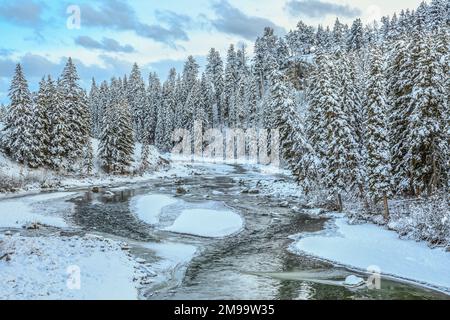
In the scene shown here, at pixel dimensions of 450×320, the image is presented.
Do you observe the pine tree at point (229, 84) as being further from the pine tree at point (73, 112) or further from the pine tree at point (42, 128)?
the pine tree at point (42, 128)

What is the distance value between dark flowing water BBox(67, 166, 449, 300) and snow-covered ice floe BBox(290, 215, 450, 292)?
114cm

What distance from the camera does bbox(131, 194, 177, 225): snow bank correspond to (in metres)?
34.4

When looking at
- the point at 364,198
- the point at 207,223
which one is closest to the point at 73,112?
the point at 207,223

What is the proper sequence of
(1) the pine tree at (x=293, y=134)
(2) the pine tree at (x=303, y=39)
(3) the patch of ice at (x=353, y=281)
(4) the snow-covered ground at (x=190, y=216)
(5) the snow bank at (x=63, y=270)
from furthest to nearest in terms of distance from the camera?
1. (2) the pine tree at (x=303, y=39)
2. (1) the pine tree at (x=293, y=134)
3. (4) the snow-covered ground at (x=190, y=216)
4. (3) the patch of ice at (x=353, y=281)
5. (5) the snow bank at (x=63, y=270)

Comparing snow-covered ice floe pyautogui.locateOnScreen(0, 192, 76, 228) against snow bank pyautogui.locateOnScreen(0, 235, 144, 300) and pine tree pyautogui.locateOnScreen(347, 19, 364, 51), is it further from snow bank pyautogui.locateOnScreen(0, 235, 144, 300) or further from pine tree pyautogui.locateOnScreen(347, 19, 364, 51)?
pine tree pyautogui.locateOnScreen(347, 19, 364, 51)

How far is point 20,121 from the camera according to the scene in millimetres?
53688

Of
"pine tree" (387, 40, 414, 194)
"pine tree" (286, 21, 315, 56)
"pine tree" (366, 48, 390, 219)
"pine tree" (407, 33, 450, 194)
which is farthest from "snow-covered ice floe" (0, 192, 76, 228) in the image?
"pine tree" (286, 21, 315, 56)

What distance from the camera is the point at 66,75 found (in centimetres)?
6397

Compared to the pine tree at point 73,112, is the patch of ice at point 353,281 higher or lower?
lower

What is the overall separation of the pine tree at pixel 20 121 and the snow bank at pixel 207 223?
97.9ft

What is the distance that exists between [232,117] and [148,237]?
78.7 m

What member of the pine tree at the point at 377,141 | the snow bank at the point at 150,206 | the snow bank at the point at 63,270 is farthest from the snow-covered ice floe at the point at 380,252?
the snow bank at the point at 150,206

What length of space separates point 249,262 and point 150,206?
60.9 ft

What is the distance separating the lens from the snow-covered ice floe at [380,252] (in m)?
20.3
